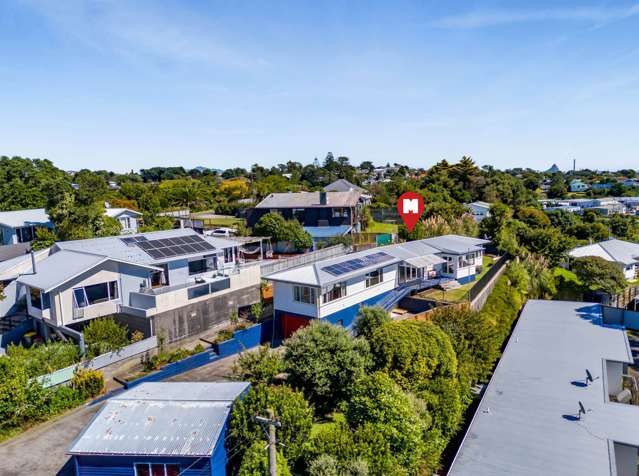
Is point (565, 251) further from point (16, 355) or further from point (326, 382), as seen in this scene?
point (16, 355)

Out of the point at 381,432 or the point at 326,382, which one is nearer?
the point at 381,432

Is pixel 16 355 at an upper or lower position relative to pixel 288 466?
upper

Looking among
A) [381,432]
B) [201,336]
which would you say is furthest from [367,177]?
[381,432]

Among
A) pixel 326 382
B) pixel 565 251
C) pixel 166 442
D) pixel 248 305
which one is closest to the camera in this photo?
pixel 166 442

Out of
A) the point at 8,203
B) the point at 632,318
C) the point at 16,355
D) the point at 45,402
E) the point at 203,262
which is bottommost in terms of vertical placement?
the point at 632,318

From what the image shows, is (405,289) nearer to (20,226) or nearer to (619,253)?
(619,253)

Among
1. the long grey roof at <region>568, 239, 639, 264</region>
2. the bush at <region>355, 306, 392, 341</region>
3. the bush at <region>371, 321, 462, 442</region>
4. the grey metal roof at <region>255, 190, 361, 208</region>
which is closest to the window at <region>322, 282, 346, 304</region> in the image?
the bush at <region>355, 306, 392, 341</region>

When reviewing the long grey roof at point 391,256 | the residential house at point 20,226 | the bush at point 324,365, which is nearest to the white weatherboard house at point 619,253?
the long grey roof at point 391,256

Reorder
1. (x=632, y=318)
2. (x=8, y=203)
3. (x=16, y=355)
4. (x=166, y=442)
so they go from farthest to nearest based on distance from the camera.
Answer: (x=8, y=203) < (x=632, y=318) < (x=16, y=355) < (x=166, y=442)

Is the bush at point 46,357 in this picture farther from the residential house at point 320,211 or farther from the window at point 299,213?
the window at point 299,213
